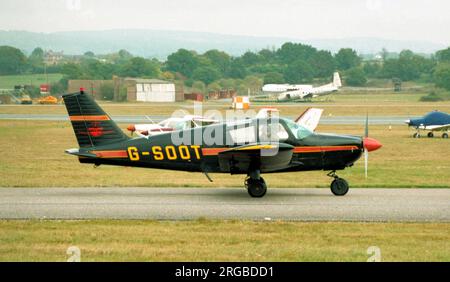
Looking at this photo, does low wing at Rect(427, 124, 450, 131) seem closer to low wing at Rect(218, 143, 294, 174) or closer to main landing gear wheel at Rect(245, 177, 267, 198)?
low wing at Rect(218, 143, 294, 174)

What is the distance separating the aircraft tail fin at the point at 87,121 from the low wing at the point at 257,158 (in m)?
2.80

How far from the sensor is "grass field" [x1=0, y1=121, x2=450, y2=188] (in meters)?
20.8

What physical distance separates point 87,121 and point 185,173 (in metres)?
6.71

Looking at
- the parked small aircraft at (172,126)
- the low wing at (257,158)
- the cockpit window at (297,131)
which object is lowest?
the parked small aircraft at (172,126)

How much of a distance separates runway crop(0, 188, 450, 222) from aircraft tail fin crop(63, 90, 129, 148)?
1.34 meters

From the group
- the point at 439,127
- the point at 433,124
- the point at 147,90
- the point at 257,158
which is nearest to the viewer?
the point at 257,158

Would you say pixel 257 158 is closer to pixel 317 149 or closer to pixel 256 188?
pixel 256 188

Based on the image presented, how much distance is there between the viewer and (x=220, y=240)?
12477 mm

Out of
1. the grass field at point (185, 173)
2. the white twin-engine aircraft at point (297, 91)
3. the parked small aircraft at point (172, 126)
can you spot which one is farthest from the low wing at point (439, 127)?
the white twin-engine aircraft at point (297, 91)

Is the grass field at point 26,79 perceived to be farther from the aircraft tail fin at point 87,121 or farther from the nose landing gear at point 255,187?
the nose landing gear at point 255,187

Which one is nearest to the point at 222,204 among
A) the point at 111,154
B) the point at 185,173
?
the point at 111,154

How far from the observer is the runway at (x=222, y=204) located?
15.0 metres

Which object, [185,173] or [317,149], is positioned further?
[185,173]
